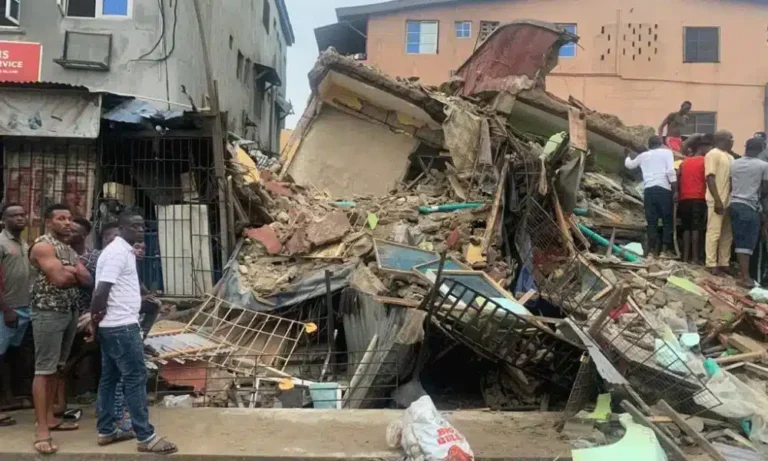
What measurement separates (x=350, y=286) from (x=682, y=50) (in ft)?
62.8

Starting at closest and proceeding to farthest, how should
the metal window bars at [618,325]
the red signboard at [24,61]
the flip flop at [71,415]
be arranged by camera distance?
the flip flop at [71,415] → the metal window bars at [618,325] → the red signboard at [24,61]

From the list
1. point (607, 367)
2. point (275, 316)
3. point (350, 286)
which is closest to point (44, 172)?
point (275, 316)

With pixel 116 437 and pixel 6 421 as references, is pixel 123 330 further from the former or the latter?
pixel 6 421

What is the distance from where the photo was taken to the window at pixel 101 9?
38.8ft

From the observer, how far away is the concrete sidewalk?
434cm

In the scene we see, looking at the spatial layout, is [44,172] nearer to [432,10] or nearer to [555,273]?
[555,273]

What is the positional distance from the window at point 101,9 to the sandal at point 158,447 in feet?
31.8

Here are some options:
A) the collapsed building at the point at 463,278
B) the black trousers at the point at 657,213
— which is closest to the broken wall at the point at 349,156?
the collapsed building at the point at 463,278

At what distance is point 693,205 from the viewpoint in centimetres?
847

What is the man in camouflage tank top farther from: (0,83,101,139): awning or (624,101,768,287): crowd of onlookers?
(624,101,768,287): crowd of onlookers

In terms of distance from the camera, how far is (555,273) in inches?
304

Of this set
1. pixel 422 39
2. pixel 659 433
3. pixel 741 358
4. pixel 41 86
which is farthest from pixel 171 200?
pixel 422 39

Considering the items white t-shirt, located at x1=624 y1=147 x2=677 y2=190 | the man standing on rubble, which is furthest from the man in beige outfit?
white t-shirt, located at x1=624 y1=147 x2=677 y2=190

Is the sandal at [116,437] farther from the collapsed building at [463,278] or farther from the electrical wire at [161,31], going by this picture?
the electrical wire at [161,31]
